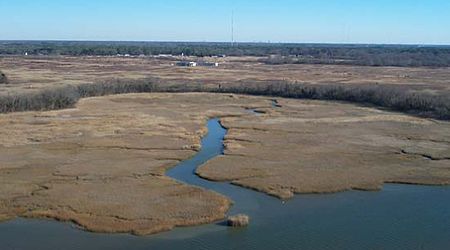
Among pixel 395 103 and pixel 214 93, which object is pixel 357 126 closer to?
pixel 395 103

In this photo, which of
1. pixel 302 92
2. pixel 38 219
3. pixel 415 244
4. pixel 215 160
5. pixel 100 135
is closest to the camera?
pixel 415 244

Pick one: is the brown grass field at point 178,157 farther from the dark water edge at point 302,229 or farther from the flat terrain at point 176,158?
the dark water edge at point 302,229

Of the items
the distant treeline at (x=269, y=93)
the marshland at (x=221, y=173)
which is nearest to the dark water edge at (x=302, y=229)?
the marshland at (x=221, y=173)

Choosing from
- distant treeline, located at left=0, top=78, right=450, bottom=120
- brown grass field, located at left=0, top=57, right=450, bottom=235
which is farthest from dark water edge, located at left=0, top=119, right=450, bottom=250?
distant treeline, located at left=0, top=78, right=450, bottom=120

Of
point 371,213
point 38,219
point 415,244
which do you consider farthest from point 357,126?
point 38,219

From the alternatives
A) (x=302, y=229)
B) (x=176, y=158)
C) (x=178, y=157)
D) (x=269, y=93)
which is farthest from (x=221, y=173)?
(x=269, y=93)

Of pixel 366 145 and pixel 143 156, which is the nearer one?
pixel 143 156
